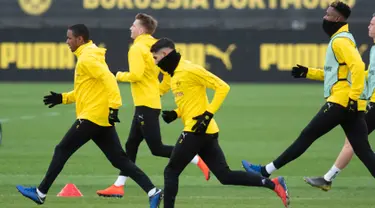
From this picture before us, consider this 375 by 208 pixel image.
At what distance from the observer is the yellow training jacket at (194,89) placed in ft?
36.3

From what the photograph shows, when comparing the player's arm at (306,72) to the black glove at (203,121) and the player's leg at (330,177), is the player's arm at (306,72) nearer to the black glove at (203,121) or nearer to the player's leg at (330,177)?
the player's leg at (330,177)

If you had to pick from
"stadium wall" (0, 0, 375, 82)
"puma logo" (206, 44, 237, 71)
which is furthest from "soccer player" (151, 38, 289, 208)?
"puma logo" (206, 44, 237, 71)

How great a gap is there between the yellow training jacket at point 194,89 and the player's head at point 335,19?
8.46ft

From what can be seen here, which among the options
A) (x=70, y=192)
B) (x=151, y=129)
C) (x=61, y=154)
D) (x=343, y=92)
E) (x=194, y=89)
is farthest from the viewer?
(x=151, y=129)

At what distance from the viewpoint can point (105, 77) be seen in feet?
40.3

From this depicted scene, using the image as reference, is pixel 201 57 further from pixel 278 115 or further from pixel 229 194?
pixel 229 194

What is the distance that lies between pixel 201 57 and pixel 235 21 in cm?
175

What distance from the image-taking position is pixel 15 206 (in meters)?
12.6

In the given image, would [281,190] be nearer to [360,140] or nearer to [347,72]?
[360,140]

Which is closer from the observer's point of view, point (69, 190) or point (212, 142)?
point (212, 142)

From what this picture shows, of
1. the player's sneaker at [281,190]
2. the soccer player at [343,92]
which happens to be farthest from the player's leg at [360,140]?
the player's sneaker at [281,190]

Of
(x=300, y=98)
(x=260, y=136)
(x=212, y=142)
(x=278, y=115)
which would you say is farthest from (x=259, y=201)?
(x=300, y=98)

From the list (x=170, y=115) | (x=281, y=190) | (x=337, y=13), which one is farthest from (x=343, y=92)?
(x=170, y=115)

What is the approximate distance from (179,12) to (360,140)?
91.4 feet
